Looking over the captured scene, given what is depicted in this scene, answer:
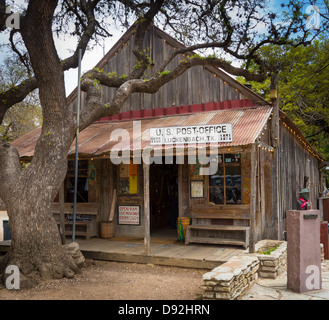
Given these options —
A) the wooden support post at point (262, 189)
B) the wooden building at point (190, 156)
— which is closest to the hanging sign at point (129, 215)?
the wooden building at point (190, 156)

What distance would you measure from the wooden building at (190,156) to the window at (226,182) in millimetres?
28

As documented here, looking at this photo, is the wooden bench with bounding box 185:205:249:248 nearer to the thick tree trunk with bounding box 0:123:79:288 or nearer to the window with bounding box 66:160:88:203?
the thick tree trunk with bounding box 0:123:79:288

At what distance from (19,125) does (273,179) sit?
61.2 ft

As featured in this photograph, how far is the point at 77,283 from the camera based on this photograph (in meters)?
6.64

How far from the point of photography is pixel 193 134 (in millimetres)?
8234

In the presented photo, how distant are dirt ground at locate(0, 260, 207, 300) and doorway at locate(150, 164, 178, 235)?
182 inches

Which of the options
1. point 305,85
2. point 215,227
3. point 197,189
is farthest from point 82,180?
point 305,85

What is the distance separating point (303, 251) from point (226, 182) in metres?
3.88

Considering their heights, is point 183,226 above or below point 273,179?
below

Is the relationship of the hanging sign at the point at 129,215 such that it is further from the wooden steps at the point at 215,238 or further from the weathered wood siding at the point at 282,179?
the weathered wood siding at the point at 282,179

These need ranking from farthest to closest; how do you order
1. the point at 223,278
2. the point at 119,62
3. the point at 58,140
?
the point at 119,62 < the point at 58,140 < the point at 223,278

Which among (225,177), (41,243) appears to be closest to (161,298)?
(41,243)

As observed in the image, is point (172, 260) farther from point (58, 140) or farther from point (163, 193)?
point (163, 193)

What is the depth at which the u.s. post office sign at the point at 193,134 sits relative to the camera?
25.9ft
